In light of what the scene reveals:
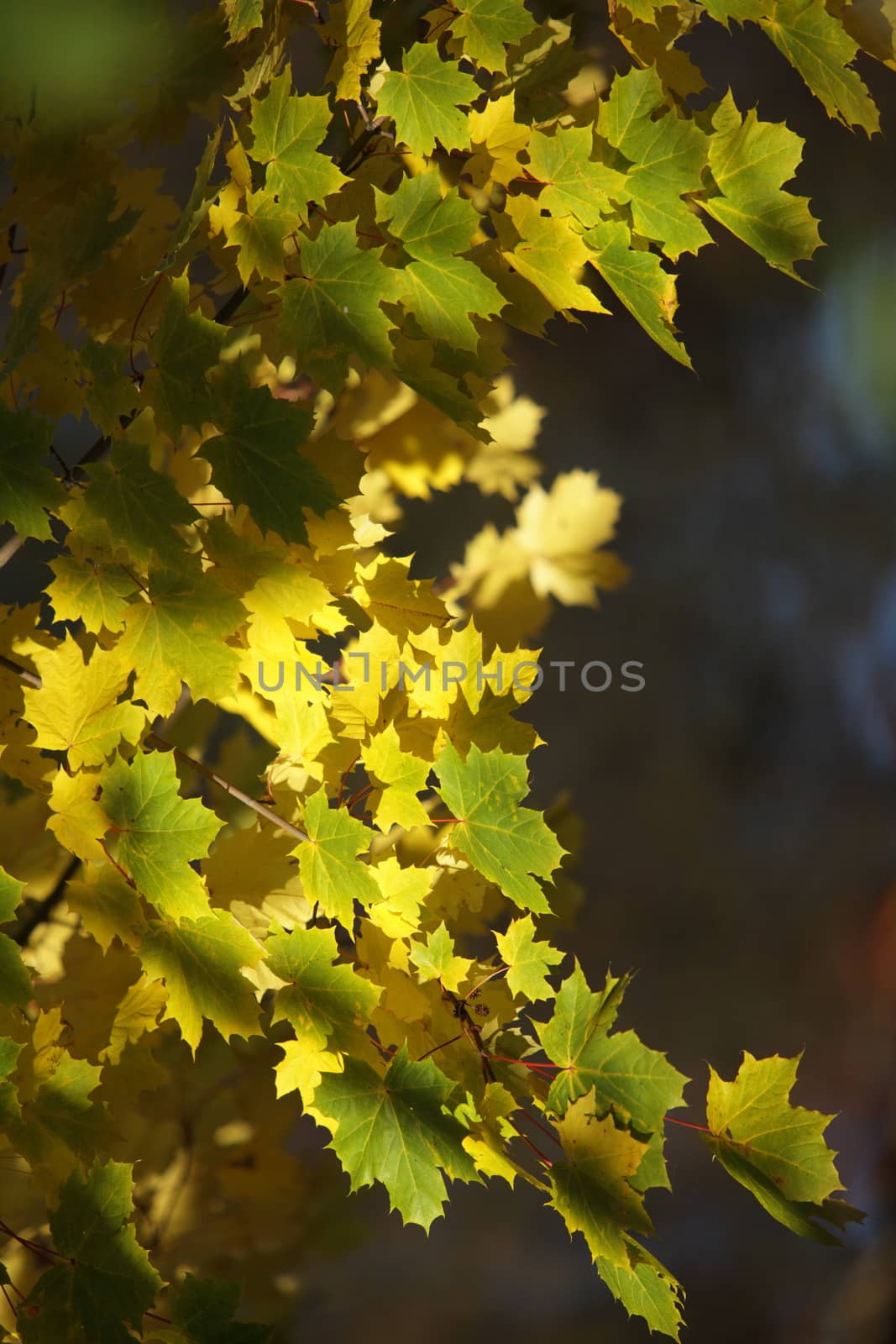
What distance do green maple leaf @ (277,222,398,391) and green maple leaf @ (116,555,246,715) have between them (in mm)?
84

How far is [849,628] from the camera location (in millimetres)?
2062

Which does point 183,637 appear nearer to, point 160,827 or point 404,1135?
point 160,827

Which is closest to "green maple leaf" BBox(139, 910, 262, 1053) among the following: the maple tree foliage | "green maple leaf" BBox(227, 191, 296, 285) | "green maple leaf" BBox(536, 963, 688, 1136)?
the maple tree foliage

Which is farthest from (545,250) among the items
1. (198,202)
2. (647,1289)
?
(647,1289)

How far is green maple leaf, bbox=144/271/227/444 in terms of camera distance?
1.22 feet

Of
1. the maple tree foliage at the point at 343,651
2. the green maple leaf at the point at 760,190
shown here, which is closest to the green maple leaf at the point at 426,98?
the maple tree foliage at the point at 343,651

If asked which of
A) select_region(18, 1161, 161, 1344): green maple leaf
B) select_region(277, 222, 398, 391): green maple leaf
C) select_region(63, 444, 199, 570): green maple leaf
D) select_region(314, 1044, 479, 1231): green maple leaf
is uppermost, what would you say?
select_region(277, 222, 398, 391): green maple leaf

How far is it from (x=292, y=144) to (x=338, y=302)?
53mm

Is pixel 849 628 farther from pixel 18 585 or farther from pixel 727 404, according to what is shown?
pixel 18 585

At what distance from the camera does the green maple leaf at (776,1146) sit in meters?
0.40

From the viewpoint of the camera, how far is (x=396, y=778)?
1.40 feet

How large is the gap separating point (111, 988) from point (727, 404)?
169 centimetres

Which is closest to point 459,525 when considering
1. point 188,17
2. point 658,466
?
point 658,466

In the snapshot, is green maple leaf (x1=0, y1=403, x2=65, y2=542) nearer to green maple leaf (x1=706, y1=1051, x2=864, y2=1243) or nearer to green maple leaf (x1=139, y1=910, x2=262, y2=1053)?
green maple leaf (x1=139, y1=910, x2=262, y2=1053)
